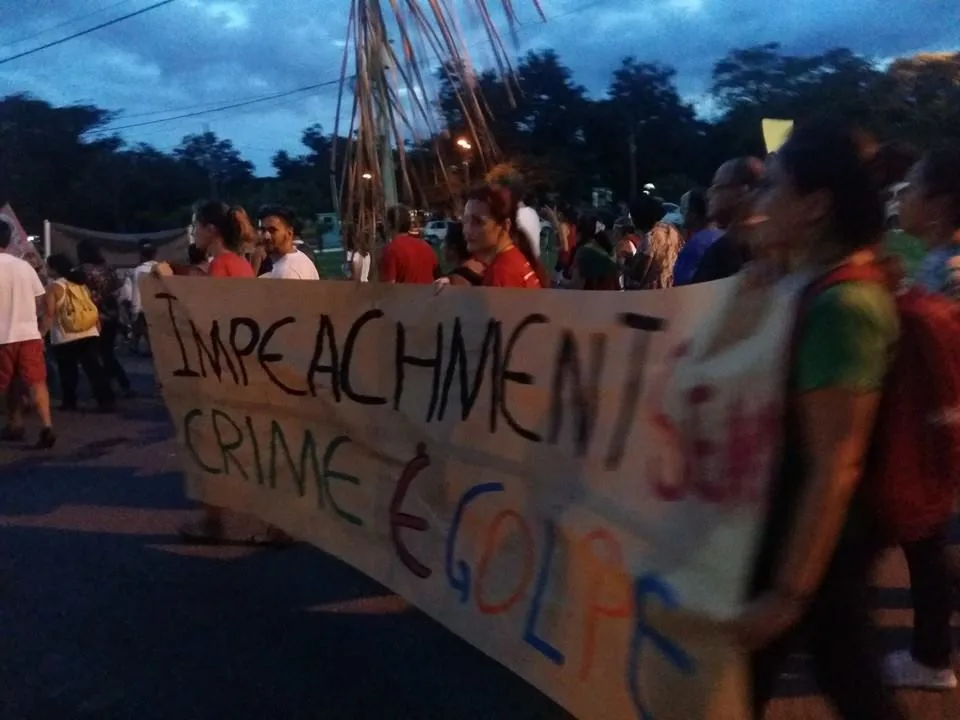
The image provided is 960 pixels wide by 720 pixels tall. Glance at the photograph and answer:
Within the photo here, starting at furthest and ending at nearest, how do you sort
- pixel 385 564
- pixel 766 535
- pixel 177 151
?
1. pixel 177 151
2. pixel 385 564
3. pixel 766 535

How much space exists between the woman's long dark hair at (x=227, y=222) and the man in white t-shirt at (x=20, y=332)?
2.79m

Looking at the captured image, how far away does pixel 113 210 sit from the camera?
160 ft

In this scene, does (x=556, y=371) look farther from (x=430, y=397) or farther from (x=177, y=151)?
(x=177, y=151)

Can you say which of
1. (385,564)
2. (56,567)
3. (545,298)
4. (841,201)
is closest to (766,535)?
(841,201)

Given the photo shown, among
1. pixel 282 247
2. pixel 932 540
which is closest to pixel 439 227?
pixel 282 247

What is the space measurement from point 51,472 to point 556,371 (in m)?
5.43

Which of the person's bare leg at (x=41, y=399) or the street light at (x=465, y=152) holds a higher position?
the street light at (x=465, y=152)

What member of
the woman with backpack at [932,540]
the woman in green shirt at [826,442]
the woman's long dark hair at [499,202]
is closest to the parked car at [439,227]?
the woman's long dark hair at [499,202]

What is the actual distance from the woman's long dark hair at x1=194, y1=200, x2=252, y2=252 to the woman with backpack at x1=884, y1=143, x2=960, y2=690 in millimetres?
3149

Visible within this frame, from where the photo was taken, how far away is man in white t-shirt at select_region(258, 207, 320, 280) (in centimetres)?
563

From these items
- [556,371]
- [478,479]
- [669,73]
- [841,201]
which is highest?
[669,73]

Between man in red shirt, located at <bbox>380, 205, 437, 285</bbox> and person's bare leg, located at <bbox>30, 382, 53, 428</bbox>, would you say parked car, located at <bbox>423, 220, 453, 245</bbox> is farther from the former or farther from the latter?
person's bare leg, located at <bbox>30, 382, 53, 428</bbox>

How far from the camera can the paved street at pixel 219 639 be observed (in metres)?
3.59

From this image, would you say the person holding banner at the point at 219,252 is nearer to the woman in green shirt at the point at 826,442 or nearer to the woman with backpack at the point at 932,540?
the woman with backpack at the point at 932,540
